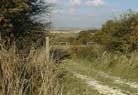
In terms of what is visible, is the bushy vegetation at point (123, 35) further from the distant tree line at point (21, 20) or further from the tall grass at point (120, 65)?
the distant tree line at point (21, 20)

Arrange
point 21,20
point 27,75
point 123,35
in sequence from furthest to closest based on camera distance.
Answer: point 123,35, point 21,20, point 27,75

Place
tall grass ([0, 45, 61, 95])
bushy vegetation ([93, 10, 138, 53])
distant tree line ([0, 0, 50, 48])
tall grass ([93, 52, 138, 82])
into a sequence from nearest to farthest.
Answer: tall grass ([0, 45, 61, 95]) → distant tree line ([0, 0, 50, 48]) → tall grass ([93, 52, 138, 82]) → bushy vegetation ([93, 10, 138, 53])

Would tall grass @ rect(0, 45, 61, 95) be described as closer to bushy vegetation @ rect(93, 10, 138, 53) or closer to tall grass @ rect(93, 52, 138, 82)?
tall grass @ rect(93, 52, 138, 82)

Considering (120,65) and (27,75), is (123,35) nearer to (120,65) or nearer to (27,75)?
(120,65)

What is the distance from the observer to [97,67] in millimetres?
21953

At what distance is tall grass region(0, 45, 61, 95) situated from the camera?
24.8 ft

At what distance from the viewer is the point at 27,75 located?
9750 mm

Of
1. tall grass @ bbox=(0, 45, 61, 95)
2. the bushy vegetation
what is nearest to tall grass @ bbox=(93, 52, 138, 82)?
the bushy vegetation

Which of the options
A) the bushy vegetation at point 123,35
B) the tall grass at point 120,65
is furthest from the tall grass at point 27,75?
the bushy vegetation at point 123,35

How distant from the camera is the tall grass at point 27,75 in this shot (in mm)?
7547

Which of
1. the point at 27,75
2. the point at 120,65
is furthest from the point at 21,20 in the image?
the point at 27,75

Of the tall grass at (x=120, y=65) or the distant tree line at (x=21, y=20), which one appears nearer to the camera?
the distant tree line at (x=21, y=20)

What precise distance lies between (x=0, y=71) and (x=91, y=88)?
570 centimetres

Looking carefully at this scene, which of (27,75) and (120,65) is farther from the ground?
(27,75)
